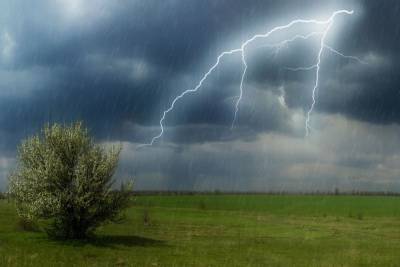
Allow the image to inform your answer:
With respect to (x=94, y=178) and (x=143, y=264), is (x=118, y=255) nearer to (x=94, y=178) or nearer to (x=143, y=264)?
(x=143, y=264)

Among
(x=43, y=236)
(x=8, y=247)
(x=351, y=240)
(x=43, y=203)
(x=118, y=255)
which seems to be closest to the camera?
(x=118, y=255)

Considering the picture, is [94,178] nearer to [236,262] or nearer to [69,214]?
[69,214]

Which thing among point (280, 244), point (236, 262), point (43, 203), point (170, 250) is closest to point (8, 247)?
point (43, 203)

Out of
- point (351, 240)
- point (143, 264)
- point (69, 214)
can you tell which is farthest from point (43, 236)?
point (351, 240)

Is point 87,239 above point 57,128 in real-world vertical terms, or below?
below

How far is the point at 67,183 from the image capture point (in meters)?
35.4

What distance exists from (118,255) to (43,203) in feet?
28.5

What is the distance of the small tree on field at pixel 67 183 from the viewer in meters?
34.7

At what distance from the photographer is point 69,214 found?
3528 cm

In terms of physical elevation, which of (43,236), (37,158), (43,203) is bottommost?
(43,236)

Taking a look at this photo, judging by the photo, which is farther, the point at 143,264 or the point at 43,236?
the point at 43,236

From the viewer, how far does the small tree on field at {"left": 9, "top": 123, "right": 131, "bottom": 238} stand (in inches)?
1364

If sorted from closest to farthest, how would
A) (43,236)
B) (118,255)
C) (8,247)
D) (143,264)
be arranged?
(143,264), (118,255), (8,247), (43,236)

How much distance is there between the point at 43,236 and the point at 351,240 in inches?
952
